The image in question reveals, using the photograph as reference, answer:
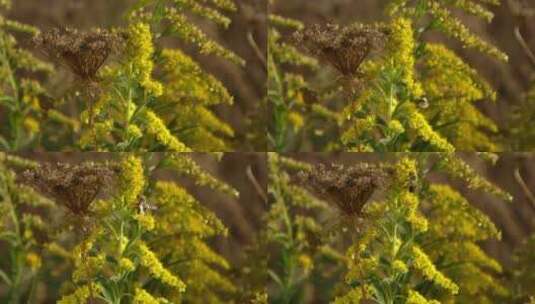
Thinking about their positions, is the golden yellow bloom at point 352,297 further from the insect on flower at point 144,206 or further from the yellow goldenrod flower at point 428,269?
the insect on flower at point 144,206

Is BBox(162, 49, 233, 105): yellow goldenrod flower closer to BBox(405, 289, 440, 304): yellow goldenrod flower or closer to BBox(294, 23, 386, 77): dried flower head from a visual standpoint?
BBox(294, 23, 386, 77): dried flower head

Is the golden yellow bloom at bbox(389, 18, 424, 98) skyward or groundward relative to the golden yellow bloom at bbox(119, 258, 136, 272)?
skyward

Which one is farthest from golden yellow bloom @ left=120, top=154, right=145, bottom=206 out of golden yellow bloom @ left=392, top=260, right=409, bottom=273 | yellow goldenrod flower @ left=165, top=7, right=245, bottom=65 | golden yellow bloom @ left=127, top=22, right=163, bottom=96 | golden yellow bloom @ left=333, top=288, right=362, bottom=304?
golden yellow bloom @ left=392, top=260, right=409, bottom=273

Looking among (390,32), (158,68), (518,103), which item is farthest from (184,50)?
(518,103)

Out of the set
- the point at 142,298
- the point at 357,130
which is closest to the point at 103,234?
the point at 142,298

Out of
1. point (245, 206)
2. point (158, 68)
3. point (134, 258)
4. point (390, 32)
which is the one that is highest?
point (390, 32)

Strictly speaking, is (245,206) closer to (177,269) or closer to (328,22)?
(177,269)
